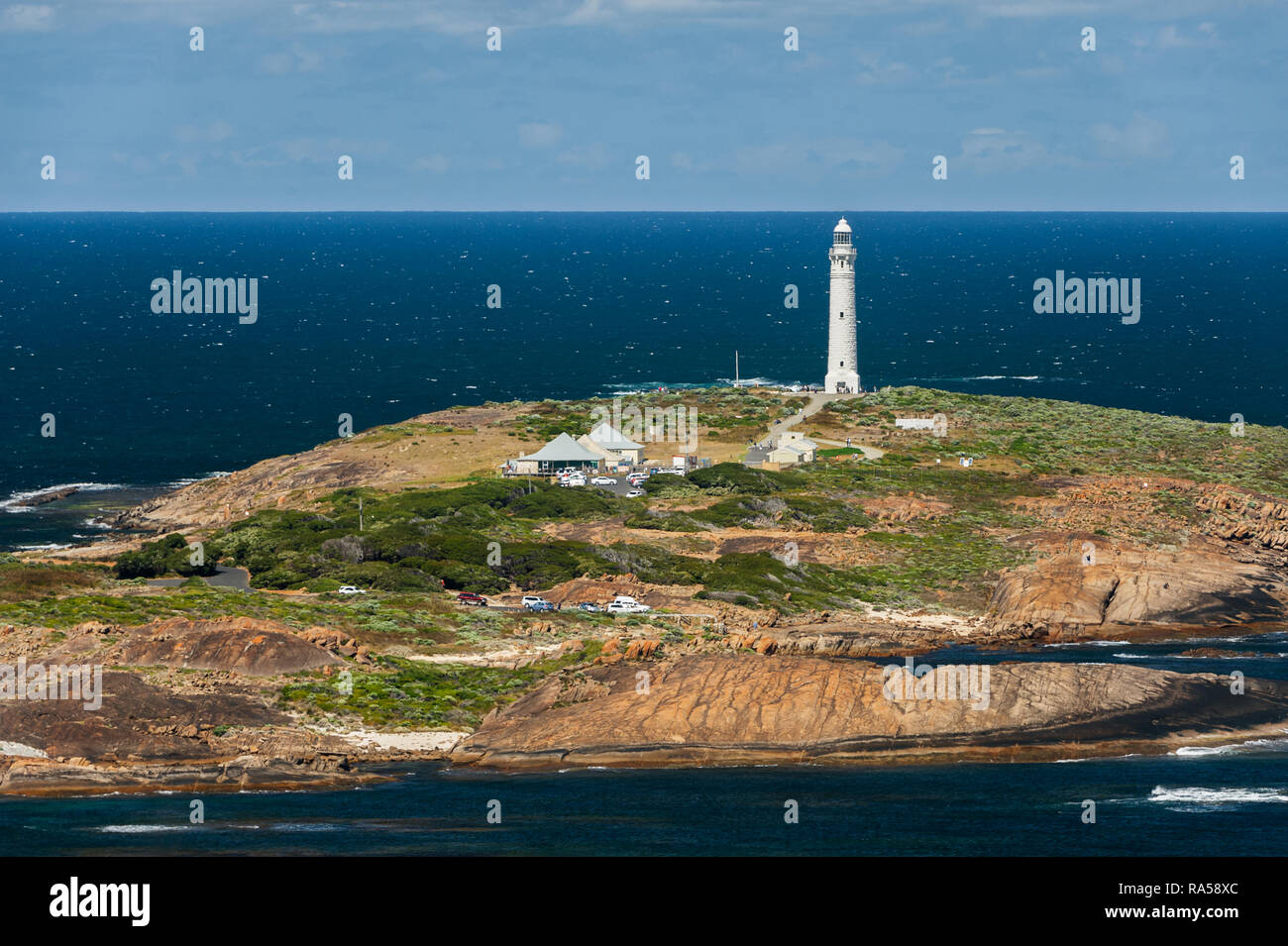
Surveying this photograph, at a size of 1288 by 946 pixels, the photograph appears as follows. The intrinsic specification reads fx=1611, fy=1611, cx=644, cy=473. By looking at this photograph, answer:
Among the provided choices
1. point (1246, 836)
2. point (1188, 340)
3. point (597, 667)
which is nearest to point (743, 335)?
point (1188, 340)

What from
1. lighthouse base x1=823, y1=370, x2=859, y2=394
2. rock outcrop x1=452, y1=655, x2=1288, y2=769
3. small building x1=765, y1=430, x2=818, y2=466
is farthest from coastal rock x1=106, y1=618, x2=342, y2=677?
lighthouse base x1=823, y1=370, x2=859, y2=394

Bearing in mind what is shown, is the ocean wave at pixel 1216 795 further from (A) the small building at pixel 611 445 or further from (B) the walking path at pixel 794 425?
(A) the small building at pixel 611 445

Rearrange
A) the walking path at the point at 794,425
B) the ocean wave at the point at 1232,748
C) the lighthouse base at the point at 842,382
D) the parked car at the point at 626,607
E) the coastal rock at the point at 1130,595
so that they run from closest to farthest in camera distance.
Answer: the ocean wave at the point at 1232,748, the parked car at the point at 626,607, the coastal rock at the point at 1130,595, the walking path at the point at 794,425, the lighthouse base at the point at 842,382

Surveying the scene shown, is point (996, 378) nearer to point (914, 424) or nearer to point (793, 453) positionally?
point (914, 424)

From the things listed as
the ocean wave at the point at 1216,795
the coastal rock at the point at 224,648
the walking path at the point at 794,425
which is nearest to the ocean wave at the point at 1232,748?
the ocean wave at the point at 1216,795
